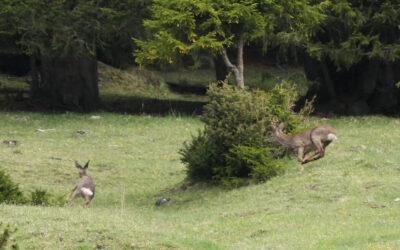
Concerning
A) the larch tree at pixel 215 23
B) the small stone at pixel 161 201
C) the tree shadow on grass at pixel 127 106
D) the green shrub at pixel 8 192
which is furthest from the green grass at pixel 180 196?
the tree shadow on grass at pixel 127 106

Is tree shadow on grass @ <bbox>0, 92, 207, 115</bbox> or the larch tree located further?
tree shadow on grass @ <bbox>0, 92, 207, 115</bbox>

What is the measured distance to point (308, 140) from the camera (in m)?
15.3

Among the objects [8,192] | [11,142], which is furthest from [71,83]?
[8,192]

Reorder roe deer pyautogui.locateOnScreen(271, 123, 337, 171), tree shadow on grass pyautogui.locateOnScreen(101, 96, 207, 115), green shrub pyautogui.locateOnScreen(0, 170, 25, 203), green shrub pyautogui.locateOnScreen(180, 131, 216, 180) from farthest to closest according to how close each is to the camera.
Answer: tree shadow on grass pyautogui.locateOnScreen(101, 96, 207, 115) → green shrub pyautogui.locateOnScreen(180, 131, 216, 180) → roe deer pyautogui.locateOnScreen(271, 123, 337, 171) → green shrub pyautogui.locateOnScreen(0, 170, 25, 203)

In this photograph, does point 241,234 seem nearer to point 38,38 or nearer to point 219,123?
point 219,123

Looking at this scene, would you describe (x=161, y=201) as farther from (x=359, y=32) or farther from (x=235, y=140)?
(x=359, y=32)

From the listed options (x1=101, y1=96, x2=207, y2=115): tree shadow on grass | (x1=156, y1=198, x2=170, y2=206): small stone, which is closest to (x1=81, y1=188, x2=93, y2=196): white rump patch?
(x1=156, y1=198, x2=170, y2=206): small stone

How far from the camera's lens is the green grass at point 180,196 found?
398 inches

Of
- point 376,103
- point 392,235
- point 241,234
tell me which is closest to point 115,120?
point 376,103

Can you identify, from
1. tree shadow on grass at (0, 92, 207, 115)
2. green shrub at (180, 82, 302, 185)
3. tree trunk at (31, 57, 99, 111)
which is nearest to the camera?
green shrub at (180, 82, 302, 185)

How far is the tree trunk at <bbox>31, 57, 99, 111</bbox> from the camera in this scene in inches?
1207

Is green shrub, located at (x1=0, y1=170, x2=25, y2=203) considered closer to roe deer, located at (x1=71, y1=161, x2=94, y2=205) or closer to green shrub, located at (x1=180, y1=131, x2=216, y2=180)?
roe deer, located at (x1=71, y1=161, x2=94, y2=205)

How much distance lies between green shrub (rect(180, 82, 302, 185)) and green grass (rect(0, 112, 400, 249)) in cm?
42

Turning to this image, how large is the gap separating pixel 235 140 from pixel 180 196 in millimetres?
1882
